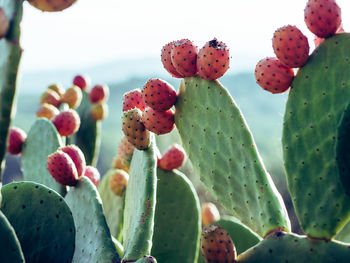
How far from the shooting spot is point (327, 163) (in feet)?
3.55

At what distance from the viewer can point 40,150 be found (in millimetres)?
1749

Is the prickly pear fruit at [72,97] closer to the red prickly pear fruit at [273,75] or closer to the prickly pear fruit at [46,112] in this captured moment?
the prickly pear fruit at [46,112]

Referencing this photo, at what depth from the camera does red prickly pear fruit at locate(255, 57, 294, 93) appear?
1.14m

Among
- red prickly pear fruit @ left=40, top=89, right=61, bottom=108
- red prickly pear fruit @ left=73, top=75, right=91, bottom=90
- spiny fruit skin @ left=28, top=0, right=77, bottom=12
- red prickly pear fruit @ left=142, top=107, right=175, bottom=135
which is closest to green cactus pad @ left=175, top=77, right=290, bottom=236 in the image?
red prickly pear fruit @ left=142, top=107, right=175, bottom=135

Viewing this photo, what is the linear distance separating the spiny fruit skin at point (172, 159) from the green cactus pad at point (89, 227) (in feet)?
0.88

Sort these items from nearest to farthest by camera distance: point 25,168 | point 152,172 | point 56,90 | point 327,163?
point 327,163
point 152,172
point 25,168
point 56,90

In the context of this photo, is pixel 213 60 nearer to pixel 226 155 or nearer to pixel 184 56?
pixel 184 56

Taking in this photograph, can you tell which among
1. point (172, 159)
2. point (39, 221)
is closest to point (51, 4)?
point (39, 221)

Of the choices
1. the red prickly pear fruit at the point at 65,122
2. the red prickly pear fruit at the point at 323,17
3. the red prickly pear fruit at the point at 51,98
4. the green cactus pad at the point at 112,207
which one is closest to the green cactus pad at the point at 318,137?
the red prickly pear fruit at the point at 323,17

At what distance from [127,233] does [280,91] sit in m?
0.47

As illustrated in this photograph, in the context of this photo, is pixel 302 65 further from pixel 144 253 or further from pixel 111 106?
pixel 111 106

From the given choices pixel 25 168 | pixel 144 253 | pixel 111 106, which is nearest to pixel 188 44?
pixel 144 253

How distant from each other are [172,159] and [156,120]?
0.28 metres

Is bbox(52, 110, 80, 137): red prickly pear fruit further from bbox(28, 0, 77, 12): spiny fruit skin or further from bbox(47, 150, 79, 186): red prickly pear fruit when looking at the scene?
bbox(28, 0, 77, 12): spiny fruit skin
